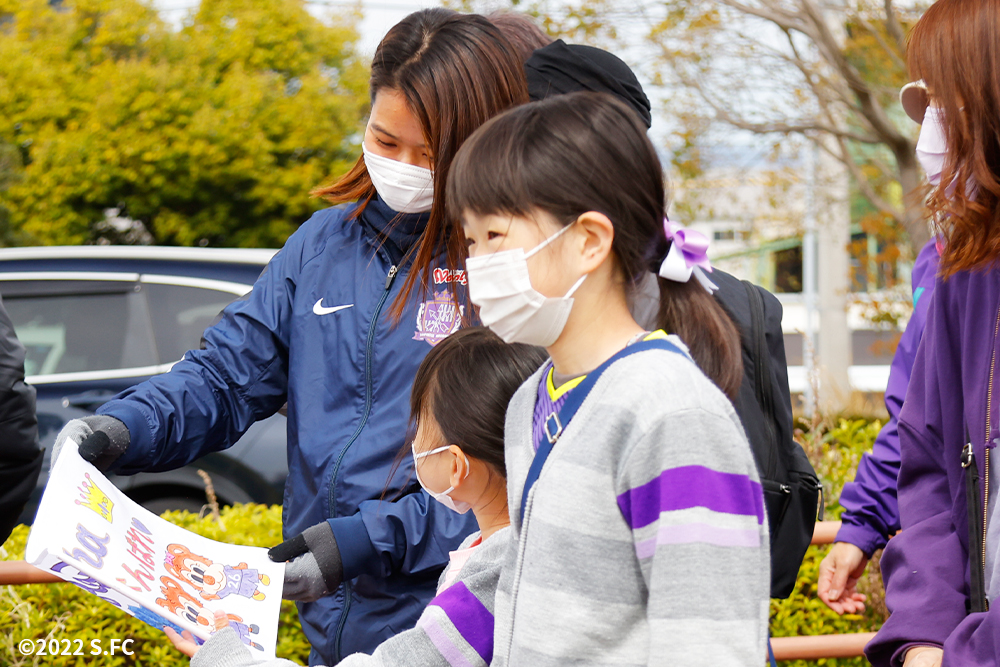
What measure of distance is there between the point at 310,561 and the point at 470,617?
1.49 ft

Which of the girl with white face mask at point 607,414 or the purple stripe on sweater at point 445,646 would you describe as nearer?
the girl with white face mask at point 607,414

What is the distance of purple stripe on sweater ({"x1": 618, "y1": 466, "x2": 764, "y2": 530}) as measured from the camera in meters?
1.02

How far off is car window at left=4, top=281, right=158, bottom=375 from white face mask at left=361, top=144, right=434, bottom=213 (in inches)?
124

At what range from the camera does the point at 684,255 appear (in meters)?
1.26

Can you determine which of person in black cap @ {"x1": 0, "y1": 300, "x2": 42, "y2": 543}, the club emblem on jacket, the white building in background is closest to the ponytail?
the club emblem on jacket

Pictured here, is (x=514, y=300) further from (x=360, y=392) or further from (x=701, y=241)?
(x=360, y=392)

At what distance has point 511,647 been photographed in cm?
115

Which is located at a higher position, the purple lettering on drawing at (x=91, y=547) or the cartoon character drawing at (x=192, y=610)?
the purple lettering on drawing at (x=91, y=547)

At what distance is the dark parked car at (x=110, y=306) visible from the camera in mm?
4668

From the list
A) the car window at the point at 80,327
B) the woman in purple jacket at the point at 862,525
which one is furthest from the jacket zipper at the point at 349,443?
the car window at the point at 80,327

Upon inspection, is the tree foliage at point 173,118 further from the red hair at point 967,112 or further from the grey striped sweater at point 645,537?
the grey striped sweater at point 645,537

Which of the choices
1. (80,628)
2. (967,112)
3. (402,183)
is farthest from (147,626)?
(967,112)

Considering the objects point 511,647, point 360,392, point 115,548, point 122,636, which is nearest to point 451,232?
point 360,392

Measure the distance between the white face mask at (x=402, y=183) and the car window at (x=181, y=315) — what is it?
2942 millimetres
